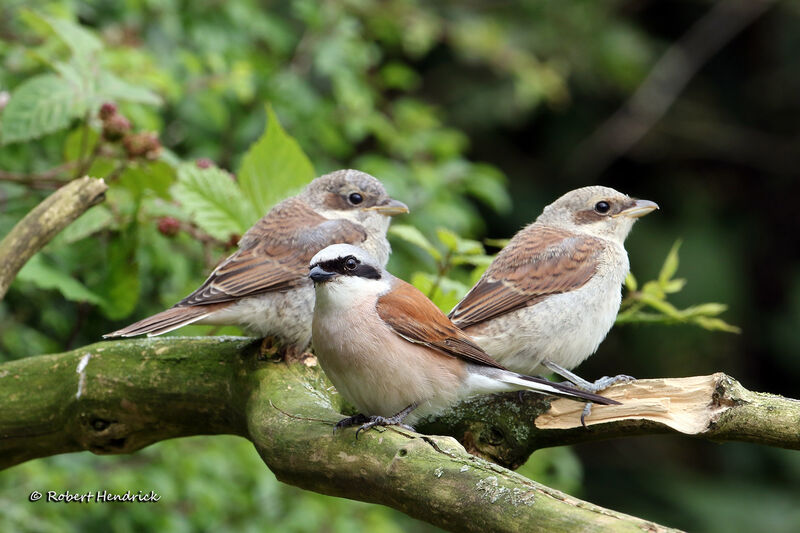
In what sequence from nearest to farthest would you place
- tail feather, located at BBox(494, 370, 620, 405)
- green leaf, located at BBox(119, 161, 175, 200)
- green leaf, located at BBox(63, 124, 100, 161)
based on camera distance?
1. tail feather, located at BBox(494, 370, 620, 405)
2. green leaf, located at BBox(119, 161, 175, 200)
3. green leaf, located at BBox(63, 124, 100, 161)

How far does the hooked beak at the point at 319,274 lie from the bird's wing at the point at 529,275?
0.74 m

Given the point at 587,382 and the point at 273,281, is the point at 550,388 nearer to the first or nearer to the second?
the point at 587,382

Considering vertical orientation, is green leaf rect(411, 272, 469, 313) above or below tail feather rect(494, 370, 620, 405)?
below

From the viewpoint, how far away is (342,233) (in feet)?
12.7

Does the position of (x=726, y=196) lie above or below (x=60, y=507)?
above

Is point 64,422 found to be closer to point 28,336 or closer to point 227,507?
point 28,336

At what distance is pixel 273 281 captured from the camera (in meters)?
3.59

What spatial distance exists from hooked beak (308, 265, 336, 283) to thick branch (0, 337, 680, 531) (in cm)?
41

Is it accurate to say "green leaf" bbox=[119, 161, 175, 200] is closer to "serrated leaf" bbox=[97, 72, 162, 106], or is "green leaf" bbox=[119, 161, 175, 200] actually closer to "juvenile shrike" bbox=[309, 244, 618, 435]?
"serrated leaf" bbox=[97, 72, 162, 106]

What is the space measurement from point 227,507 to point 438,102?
4.58 meters

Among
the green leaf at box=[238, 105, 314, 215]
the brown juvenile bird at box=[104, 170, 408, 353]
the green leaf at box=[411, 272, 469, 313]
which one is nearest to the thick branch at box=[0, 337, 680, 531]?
the brown juvenile bird at box=[104, 170, 408, 353]

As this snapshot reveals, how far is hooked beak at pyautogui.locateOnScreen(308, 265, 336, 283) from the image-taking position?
10.0ft

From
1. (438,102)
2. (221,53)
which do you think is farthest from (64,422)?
(438,102)

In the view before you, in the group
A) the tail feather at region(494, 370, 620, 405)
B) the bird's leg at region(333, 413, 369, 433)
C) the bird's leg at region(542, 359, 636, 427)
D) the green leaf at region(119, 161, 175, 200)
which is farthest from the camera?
the green leaf at region(119, 161, 175, 200)
